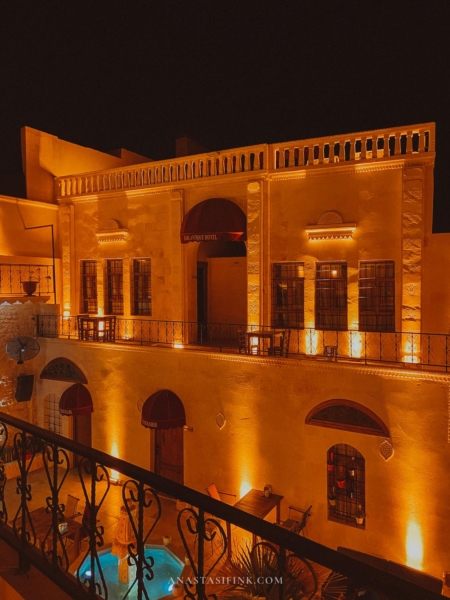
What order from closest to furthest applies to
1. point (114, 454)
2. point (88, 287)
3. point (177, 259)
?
point (114, 454), point (177, 259), point (88, 287)

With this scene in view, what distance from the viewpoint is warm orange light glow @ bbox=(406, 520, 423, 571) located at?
368 inches

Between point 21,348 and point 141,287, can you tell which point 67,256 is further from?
point 21,348

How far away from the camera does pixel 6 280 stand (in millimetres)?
15094

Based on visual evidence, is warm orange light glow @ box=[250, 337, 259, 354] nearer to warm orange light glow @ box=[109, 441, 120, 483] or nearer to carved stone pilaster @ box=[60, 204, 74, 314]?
warm orange light glow @ box=[109, 441, 120, 483]

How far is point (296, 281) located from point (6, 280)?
975 cm

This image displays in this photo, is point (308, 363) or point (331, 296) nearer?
point (308, 363)

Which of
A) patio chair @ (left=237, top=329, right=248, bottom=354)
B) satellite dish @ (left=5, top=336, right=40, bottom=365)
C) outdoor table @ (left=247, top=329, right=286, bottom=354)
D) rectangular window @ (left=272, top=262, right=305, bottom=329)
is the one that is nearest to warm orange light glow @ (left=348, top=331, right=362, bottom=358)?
rectangular window @ (left=272, top=262, right=305, bottom=329)

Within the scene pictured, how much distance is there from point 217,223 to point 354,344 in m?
5.05

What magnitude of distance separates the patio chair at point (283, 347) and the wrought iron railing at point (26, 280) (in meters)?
8.76

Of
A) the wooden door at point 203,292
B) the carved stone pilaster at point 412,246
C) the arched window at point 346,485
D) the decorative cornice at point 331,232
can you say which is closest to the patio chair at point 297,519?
the arched window at point 346,485

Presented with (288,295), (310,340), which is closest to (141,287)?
(288,295)

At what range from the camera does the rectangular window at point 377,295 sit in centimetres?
1123

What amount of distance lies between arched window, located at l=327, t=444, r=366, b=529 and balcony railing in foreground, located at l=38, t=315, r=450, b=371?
2272 millimetres

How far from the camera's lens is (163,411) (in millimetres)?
12281
